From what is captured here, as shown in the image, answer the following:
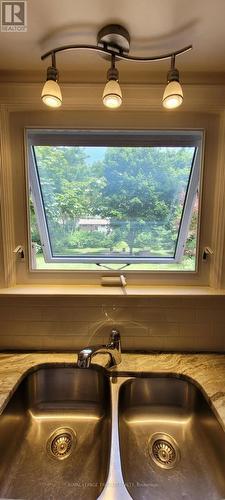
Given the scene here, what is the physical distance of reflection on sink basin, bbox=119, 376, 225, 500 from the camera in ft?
2.65

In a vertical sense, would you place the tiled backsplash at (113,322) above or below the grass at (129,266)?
below

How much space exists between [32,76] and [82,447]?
1.59 m

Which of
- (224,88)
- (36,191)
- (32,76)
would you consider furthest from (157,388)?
(32,76)

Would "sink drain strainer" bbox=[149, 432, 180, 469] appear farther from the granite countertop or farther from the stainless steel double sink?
the granite countertop

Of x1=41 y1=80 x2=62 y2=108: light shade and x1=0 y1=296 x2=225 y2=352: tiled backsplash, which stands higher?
x1=41 y1=80 x2=62 y2=108: light shade

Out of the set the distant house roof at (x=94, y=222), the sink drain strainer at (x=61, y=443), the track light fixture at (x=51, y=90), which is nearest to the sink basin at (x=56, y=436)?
the sink drain strainer at (x=61, y=443)

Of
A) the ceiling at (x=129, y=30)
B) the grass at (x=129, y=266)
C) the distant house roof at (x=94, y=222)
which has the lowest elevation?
the grass at (x=129, y=266)

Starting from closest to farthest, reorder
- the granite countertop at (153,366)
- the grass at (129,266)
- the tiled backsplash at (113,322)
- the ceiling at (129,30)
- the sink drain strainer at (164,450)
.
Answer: the ceiling at (129,30) < the sink drain strainer at (164,450) < the granite countertop at (153,366) < the tiled backsplash at (113,322) < the grass at (129,266)

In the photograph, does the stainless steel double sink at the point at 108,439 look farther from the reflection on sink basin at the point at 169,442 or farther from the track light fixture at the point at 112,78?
the track light fixture at the point at 112,78

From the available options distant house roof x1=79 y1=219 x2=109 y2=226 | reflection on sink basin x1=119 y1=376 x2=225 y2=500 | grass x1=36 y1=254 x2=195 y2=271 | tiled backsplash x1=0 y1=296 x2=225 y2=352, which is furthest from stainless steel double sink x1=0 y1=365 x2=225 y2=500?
distant house roof x1=79 y1=219 x2=109 y2=226

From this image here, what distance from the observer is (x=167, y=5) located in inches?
28.6

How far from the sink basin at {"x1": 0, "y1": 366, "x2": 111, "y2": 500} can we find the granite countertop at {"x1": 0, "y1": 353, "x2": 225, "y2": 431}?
54 mm

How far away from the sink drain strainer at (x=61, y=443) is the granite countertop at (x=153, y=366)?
26 cm

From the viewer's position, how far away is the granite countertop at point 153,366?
101 cm
